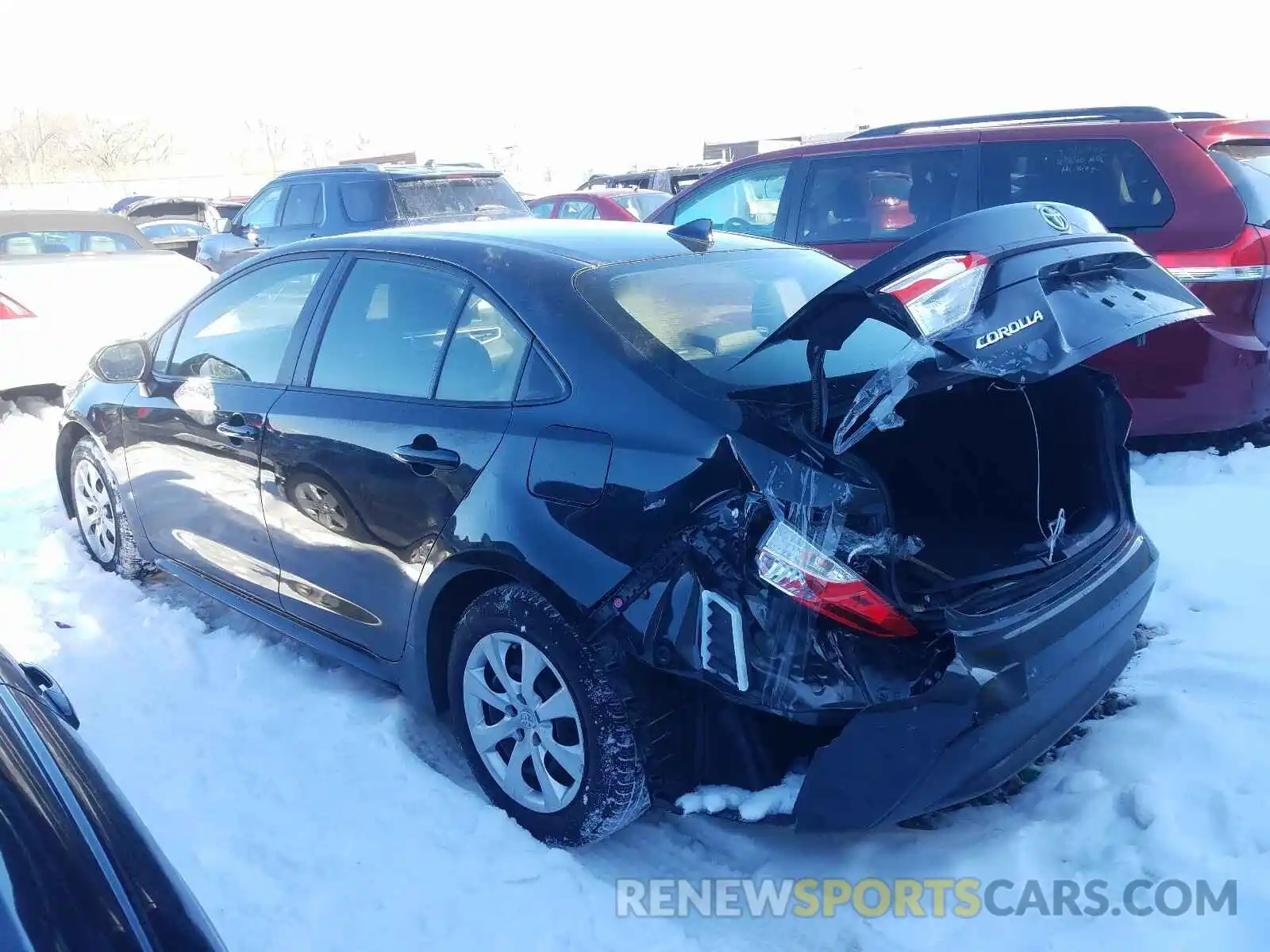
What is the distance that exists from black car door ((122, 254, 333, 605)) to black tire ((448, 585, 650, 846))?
1276 mm

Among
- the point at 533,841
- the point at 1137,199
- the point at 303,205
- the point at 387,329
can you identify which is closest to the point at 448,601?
the point at 533,841

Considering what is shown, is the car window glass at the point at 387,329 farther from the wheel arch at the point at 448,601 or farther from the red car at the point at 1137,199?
the red car at the point at 1137,199

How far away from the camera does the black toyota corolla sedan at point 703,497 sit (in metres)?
2.28

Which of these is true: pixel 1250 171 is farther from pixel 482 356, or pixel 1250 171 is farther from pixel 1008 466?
pixel 482 356

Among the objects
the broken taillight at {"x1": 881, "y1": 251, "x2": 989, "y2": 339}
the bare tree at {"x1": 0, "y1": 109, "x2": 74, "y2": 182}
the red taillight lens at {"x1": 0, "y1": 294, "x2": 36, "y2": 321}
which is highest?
the bare tree at {"x1": 0, "y1": 109, "x2": 74, "y2": 182}

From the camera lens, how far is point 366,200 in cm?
984

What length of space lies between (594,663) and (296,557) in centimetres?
146

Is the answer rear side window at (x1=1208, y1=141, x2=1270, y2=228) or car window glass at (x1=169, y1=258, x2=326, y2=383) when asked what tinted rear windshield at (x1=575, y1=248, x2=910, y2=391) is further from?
rear side window at (x1=1208, y1=141, x2=1270, y2=228)

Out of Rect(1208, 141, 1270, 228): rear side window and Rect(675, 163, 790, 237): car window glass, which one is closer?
Rect(1208, 141, 1270, 228): rear side window

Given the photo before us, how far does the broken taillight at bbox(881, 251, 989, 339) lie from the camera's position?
2199 millimetres

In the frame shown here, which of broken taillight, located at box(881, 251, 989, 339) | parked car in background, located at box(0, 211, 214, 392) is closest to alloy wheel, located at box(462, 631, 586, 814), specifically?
broken taillight, located at box(881, 251, 989, 339)

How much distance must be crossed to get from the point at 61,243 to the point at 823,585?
8417mm

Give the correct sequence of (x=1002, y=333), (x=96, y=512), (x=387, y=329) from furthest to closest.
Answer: (x=96, y=512), (x=387, y=329), (x=1002, y=333)

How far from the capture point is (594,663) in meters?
2.56
